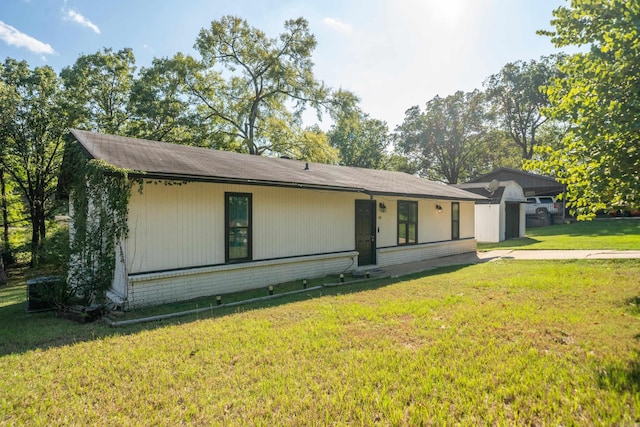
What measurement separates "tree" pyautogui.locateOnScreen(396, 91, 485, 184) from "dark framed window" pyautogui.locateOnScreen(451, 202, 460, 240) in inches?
1127

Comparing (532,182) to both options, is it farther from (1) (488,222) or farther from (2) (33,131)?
(2) (33,131)

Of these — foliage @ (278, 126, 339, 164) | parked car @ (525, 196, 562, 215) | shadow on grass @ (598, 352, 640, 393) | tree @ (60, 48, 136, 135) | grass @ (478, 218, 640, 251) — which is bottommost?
shadow on grass @ (598, 352, 640, 393)

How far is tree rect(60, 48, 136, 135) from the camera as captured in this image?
63.3ft

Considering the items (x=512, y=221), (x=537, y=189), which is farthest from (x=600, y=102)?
(x=537, y=189)

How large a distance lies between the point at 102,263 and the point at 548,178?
103 feet

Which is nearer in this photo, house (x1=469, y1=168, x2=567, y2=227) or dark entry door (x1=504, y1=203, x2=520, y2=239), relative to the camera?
dark entry door (x1=504, y1=203, x2=520, y2=239)

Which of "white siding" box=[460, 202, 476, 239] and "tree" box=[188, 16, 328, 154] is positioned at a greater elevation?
"tree" box=[188, 16, 328, 154]

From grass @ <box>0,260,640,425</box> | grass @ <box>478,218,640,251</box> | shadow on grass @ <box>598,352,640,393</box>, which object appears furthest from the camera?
grass @ <box>478,218,640,251</box>

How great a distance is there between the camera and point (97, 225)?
283 inches

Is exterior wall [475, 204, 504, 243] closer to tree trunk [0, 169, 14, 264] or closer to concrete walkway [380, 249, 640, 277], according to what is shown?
concrete walkway [380, 249, 640, 277]

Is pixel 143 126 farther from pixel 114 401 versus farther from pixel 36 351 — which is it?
pixel 114 401

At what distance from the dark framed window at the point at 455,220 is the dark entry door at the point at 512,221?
6414 mm

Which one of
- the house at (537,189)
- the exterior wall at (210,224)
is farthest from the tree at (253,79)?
the house at (537,189)

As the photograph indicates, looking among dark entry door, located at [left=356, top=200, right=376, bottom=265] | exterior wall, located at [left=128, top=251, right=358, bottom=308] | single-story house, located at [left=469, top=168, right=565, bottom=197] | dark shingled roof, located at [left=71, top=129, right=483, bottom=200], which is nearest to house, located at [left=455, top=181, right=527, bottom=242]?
dark entry door, located at [left=356, top=200, right=376, bottom=265]
